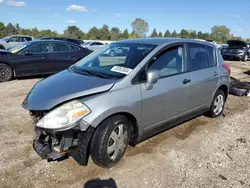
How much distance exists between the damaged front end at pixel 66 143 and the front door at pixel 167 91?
99cm

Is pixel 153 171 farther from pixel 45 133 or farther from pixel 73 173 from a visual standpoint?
pixel 45 133

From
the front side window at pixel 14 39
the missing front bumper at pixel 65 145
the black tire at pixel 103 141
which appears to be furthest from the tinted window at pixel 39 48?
the front side window at pixel 14 39

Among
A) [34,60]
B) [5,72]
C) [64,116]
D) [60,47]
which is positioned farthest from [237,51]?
[64,116]

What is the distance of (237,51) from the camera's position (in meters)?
19.0

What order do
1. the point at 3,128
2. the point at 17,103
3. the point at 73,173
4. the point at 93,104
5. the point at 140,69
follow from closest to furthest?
1. the point at 93,104
2. the point at 73,173
3. the point at 140,69
4. the point at 3,128
5. the point at 17,103

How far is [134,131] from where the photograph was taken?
341cm

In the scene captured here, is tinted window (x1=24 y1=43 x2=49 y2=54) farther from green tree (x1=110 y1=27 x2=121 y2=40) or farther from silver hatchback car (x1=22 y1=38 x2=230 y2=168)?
green tree (x1=110 y1=27 x2=121 y2=40)

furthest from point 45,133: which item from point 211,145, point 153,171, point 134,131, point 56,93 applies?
point 211,145

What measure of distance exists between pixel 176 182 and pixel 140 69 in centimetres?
157

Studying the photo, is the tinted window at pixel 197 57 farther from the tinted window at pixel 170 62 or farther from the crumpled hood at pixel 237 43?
the crumpled hood at pixel 237 43

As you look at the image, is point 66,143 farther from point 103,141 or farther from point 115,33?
point 115,33

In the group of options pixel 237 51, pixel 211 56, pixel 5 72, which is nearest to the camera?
pixel 211 56

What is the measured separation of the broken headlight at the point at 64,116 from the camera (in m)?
2.71

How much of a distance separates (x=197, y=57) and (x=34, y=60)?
21.1ft
